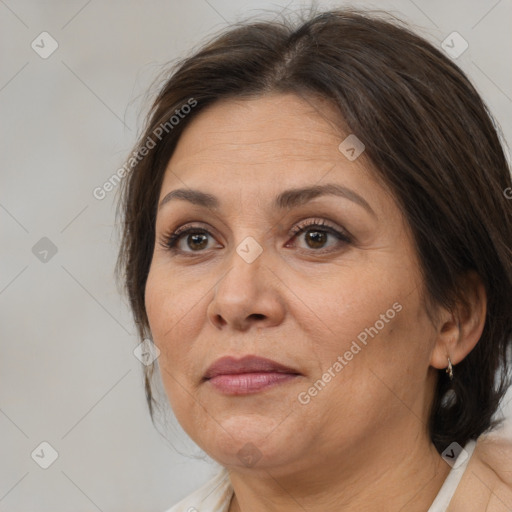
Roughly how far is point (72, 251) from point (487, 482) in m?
2.01

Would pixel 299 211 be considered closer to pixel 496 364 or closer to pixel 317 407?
pixel 317 407

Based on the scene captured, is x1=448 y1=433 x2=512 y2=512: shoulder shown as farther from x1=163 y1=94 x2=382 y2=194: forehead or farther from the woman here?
x1=163 y1=94 x2=382 y2=194: forehead

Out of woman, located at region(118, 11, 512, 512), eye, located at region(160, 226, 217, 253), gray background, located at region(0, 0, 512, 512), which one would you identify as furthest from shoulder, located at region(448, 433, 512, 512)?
gray background, located at region(0, 0, 512, 512)

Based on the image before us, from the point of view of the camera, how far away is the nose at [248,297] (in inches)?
80.4

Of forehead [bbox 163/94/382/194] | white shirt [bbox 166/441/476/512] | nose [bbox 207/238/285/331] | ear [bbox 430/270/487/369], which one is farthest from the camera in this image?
white shirt [bbox 166/441/476/512]

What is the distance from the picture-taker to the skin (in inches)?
81.4

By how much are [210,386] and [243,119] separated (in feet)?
1.78

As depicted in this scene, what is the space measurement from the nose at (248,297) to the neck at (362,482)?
30 cm

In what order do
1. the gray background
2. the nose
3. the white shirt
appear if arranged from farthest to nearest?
the gray background, the white shirt, the nose

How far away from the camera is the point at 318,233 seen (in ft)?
7.07

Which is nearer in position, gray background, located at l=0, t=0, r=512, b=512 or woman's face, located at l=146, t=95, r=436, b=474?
woman's face, located at l=146, t=95, r=436, b=474

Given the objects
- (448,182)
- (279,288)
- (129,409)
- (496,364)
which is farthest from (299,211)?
(129,409)

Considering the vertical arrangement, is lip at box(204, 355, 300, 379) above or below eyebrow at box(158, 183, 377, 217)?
below

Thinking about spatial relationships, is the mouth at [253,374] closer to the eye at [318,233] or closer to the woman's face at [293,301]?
the woman's face at [293,301]
